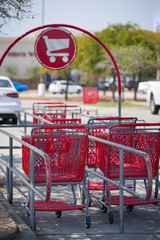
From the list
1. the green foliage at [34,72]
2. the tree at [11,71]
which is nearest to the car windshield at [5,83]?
the green foliage at [34,72]

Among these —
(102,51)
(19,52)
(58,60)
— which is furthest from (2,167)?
(19,52)

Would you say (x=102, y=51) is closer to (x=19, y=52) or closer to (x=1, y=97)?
(x=1, y=97)

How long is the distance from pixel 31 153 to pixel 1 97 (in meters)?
12.4

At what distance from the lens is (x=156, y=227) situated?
5961 mm

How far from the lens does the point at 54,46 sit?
9453 mm

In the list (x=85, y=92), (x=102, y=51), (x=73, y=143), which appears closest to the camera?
(x=73, y=143)

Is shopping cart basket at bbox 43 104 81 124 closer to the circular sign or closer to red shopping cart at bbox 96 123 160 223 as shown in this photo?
the circular sign

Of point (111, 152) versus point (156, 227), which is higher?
point (111, 152)

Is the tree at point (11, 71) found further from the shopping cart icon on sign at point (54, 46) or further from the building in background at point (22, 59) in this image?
the shopping cart icon on sign at point (54, 46)

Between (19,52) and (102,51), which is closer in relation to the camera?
(102,51)

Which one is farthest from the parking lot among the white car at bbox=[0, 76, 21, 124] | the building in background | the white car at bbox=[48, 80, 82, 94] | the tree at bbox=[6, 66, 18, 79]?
the building in background

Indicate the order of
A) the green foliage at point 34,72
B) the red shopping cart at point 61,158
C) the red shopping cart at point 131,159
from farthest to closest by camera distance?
the green foliage at point 34,72 < the red shopping cart at point 131,159 < the red shopping cart at point 61,158

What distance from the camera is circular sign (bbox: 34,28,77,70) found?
9445mm

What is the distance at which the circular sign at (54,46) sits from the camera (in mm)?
9445
